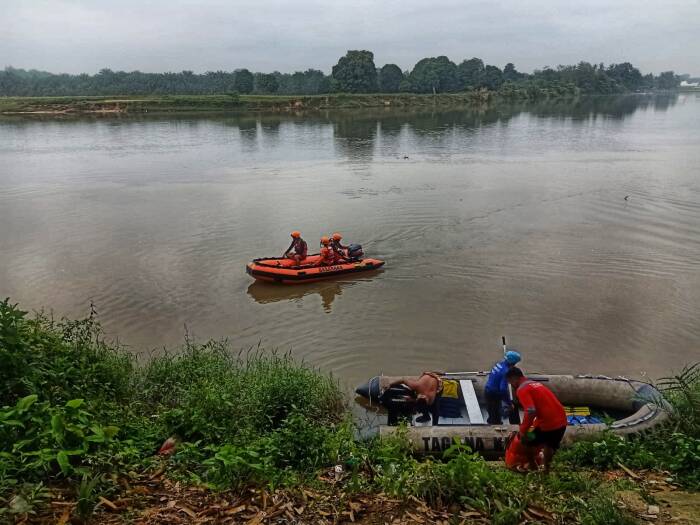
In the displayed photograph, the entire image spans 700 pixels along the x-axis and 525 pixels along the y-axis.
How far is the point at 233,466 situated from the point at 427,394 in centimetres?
385

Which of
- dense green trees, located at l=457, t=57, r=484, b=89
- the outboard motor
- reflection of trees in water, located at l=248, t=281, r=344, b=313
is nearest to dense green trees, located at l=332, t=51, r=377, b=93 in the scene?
dense green trees, located at l=457, t=57, r=484, b=89

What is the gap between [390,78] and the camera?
103812 millimetres

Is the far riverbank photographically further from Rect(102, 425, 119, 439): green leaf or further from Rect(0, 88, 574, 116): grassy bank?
Rect(102, 425, 119, 439): green leaf

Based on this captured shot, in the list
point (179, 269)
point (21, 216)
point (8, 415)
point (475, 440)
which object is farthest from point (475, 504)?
point (21, 216)

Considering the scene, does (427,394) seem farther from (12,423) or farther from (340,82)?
(340,82)

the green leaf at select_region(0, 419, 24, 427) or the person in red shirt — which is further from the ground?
the green leaf at select_region(0, 419, 24, 427)

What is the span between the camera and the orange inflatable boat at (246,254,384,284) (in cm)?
1403

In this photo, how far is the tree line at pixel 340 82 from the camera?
91631 millimetres

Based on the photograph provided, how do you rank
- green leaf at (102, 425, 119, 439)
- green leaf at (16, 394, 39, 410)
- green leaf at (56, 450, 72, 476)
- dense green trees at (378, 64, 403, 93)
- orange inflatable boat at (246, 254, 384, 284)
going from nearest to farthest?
green leaf at (56, 450, 72, 476), green leaf at (16, 394, 39, 410), green leaf at (102, 425, 119, 439), orange inflatable boat at (246, 254, 384, 284), dense green trees at (378, 64, 403, 93)

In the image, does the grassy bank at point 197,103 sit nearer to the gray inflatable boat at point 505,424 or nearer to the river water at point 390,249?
the river water at point 390,249

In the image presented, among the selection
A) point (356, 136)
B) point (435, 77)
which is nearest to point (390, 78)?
point (435, 77)

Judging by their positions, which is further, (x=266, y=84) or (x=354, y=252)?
(x=266, y=84)

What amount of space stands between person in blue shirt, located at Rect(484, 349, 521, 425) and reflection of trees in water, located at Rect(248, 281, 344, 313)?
6.52 m

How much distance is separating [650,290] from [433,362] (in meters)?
6.81
